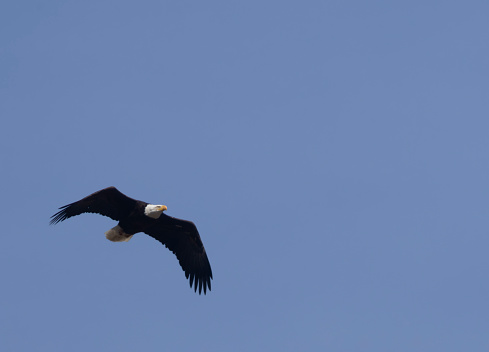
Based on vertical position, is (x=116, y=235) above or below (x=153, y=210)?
below

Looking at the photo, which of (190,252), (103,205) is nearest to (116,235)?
(103,205)

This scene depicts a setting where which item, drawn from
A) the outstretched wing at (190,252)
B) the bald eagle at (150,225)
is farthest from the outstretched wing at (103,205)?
the outstretched wing at (190,252)

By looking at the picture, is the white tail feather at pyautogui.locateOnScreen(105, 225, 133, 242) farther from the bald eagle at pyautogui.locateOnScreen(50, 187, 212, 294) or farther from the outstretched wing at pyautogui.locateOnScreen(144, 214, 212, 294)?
the outstretched wing at pyautogui.locateOnScreen(144, 214, 212, 294)

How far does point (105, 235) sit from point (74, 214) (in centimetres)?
100

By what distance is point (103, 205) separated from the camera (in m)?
20.4

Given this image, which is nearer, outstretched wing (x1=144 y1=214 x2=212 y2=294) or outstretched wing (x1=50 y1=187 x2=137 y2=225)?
outstretched wing (x1=50 y1=187 x2=137 y2=225)

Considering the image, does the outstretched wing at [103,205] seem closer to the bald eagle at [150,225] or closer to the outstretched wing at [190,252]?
the bald eagle at [150,225]

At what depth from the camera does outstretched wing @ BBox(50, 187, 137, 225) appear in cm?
2000

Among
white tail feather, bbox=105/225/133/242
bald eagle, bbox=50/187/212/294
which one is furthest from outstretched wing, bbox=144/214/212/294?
white tail feather, bbox=105/225/133/242

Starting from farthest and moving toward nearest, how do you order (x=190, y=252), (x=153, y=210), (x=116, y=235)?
(x=190, y=252) < (x=116, y=235) < (x=153, y=210)

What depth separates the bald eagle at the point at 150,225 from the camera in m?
20.2

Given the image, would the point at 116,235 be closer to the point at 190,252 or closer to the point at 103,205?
the point at 103,205

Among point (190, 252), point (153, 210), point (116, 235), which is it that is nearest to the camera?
point (153, 210)

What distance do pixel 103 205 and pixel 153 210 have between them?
119cm
